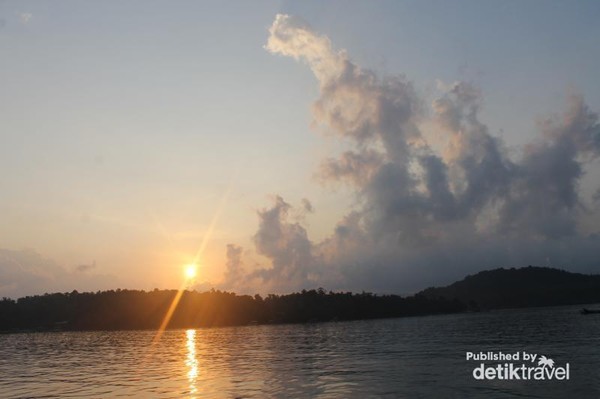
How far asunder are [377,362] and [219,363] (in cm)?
2960

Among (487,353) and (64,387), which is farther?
(487,353)

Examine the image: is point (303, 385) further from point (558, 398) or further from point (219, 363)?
point (219, 363)

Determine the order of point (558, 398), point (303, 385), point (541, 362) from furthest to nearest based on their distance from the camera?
point (541, 362) < point (303, 385) < point (558, 398)

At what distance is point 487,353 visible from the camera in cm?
10188

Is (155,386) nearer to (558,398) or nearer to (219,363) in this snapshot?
(219,363)

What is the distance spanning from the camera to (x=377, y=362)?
90.3 meters

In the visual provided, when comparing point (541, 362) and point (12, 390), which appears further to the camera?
point (541, 362)

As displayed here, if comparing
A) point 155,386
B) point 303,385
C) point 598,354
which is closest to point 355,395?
point 303,385

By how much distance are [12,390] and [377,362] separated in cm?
5520

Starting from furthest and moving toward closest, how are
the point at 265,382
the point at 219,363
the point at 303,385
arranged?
1. the point at 219,363
2. the point at 265,382
3. the point at 303,385

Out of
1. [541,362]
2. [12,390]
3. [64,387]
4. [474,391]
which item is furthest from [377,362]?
[12,390]

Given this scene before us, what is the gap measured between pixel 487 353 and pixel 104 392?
229 ft

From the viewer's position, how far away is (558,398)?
5316 cm

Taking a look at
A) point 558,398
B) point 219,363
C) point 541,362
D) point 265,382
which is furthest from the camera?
point 219,363
